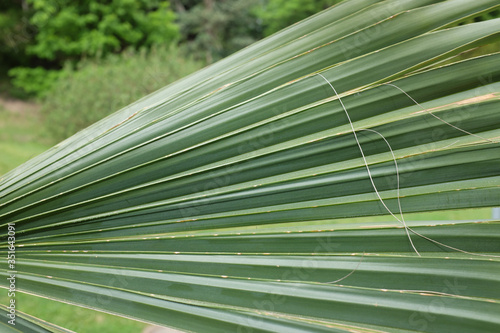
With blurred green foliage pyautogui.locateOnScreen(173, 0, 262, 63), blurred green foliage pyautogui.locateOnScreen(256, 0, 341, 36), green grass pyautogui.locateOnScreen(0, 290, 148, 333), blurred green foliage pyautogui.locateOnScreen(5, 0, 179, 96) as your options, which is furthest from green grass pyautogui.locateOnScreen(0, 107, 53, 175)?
blurred green foliage pyautogui.locateOnScreen(256, 0, 341, 36)

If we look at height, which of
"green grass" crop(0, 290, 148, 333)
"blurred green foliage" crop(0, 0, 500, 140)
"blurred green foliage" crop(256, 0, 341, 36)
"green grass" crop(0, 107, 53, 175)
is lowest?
"green grass" crop(0, 290, 148, 333)

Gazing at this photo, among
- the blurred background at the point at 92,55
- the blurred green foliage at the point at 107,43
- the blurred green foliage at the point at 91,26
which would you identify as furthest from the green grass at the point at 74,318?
the blurred green foliage at the point at 91,26

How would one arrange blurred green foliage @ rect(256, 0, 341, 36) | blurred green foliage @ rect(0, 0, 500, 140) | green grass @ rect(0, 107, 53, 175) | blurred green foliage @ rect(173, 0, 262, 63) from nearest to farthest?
green grass @ rect(0, 107, 53, 175), blurred green foliage @ rect(0, 0, 500, 140), blurred green foliage @ rect(256, 0, 341, 36), blurred green foliage @ rect(173, 0, 262, 63)

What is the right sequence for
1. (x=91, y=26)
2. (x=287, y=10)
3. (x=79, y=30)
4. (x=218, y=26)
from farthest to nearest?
(x=218, y=26)
(x=287, y=10)
(x=91, y=26)
(x=79, y=30)

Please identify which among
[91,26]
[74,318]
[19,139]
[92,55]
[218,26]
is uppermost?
[218,26]

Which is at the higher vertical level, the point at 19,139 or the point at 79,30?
the point at 79,30

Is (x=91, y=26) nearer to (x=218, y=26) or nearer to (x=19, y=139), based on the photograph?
(x=218, y=26)

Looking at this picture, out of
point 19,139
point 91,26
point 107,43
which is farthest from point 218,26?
point 19,139

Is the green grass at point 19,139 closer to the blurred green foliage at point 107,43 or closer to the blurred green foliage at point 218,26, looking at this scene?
the blurred green foliage at point 107,43

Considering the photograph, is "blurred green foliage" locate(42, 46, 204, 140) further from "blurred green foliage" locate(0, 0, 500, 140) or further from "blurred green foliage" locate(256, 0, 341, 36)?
"blurred green foliage" locate(256, 0, 341, 36)
